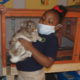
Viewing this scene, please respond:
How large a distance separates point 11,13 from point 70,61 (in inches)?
18.8

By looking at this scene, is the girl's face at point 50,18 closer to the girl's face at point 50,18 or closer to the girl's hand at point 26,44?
the girl's face at point 50,18

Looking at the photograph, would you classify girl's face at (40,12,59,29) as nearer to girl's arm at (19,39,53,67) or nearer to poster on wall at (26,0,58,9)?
girl's arm at (19,39,53,67)

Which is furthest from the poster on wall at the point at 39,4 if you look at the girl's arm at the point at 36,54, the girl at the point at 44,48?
the girl's arm at the point at 36,54

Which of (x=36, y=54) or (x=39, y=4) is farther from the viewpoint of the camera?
(x=39, y=4)

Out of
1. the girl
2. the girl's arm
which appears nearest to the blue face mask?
the girl

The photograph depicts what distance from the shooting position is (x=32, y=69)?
950mm

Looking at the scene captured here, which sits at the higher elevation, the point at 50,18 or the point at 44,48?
the point at 50,18

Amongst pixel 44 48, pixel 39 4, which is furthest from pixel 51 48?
pixel 39 4

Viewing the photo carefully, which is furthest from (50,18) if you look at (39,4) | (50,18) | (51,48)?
(39,4)

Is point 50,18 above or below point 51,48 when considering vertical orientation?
above

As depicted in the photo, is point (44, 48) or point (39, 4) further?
point (39, 4)

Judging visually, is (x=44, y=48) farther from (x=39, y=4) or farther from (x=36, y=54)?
(x=39, y=4)

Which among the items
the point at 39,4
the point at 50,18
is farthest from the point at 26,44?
the point at 39,4

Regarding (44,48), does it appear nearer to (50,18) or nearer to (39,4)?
(50,18)
